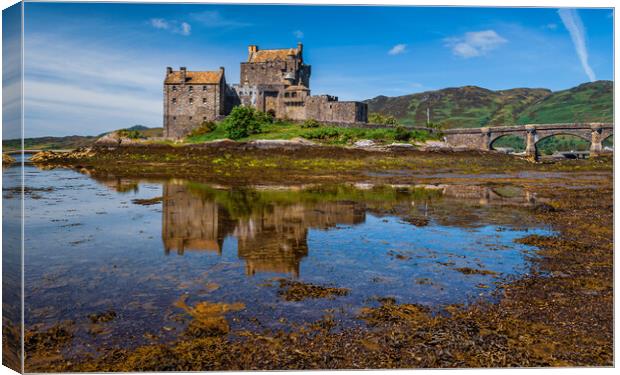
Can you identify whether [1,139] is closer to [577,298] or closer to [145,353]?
[145,353]

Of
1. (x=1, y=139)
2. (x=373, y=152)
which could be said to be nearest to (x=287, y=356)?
(x=1, y=139)

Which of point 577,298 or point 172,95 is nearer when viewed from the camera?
point 577,298

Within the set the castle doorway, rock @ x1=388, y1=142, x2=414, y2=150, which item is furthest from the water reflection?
the castle doorway

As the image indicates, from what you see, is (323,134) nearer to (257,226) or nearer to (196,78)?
(196,78)

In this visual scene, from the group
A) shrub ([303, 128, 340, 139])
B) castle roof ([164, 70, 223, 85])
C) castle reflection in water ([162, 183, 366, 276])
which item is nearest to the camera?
castle reflection in water ([162, 183, 366, 276])

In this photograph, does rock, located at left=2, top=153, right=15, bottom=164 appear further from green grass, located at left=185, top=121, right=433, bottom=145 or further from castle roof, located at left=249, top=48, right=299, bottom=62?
castle roof, located at left=249, top=48, right=299, bottom=62

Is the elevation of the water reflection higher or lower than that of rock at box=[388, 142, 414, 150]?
lower

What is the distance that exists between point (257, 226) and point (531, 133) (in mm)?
68595

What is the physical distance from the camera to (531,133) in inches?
2864

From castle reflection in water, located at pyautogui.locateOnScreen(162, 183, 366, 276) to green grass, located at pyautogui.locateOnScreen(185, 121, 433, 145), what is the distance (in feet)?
124

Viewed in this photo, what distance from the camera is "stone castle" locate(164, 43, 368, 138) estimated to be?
229 ft

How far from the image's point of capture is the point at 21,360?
5.02 m

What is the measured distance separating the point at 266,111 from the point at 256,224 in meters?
62.3

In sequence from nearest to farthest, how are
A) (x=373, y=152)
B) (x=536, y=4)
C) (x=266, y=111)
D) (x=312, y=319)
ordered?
(x=536, y=4) → (x=312, y=319) → (x=373, y=152) → (x=266, y=111)
